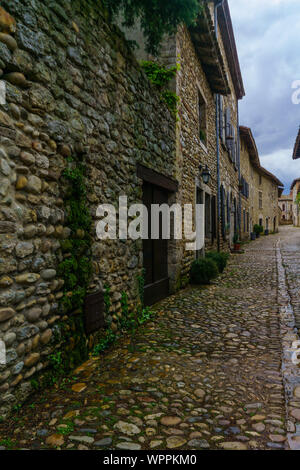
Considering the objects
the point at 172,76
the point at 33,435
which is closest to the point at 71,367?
the point at 33,435

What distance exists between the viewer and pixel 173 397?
2.35 meters

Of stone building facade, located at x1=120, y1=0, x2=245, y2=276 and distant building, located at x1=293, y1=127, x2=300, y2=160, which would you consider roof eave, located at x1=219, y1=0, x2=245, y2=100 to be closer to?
stone building facade, located at x1=120, y1=0, x2=245, y2=276

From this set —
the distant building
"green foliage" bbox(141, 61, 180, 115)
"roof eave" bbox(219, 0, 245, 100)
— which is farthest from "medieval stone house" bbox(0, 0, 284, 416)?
the distant building

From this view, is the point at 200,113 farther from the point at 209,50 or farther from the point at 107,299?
the point at 107,299

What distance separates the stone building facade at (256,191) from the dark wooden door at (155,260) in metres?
13.8

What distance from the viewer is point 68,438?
6.09 ft

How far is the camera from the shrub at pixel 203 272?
6.70m

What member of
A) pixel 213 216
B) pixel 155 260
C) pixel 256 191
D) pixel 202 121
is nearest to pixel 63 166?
pixel 155 260

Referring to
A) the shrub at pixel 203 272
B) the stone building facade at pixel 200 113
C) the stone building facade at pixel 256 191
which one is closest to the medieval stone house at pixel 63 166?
the stone building facade at pixel 200 113

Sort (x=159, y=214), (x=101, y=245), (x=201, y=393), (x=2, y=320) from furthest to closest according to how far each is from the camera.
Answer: (x=159, y=214) → (x=101, y=245) → (x=201, y=393) → (x=2, y=320)

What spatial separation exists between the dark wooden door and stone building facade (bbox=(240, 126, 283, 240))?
13.8 metres

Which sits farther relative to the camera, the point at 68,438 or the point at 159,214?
the point at 159,214

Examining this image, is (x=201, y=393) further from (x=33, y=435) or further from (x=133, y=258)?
(x=133, y=258)

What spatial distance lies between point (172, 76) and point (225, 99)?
7.95m
